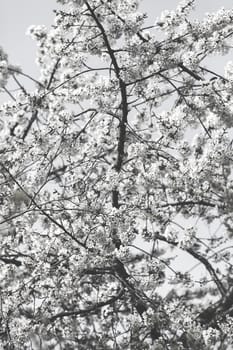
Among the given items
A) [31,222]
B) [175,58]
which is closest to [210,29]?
[175,58]

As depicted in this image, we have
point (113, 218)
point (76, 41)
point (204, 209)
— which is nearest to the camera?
point (113, 218)

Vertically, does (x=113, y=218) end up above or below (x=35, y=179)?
below

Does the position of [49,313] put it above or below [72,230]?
below

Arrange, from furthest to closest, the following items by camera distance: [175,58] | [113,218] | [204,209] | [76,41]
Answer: [204,209], [76,41], [175,58], [113,218]

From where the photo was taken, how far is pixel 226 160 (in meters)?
5.46

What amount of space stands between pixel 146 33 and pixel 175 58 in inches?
28.7

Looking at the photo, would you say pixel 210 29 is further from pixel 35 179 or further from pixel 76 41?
pixel 35 179

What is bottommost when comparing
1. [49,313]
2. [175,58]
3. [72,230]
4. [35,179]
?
[49,313]

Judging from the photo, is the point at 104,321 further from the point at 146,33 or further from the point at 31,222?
the point at 146,33

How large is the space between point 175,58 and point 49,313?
10.6 ft

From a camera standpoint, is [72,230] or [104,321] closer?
[72,230]

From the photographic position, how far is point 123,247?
5207 millimetres

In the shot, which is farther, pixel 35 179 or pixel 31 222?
pixel 31 222

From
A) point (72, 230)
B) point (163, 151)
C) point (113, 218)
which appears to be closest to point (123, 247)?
point (113, 218)
